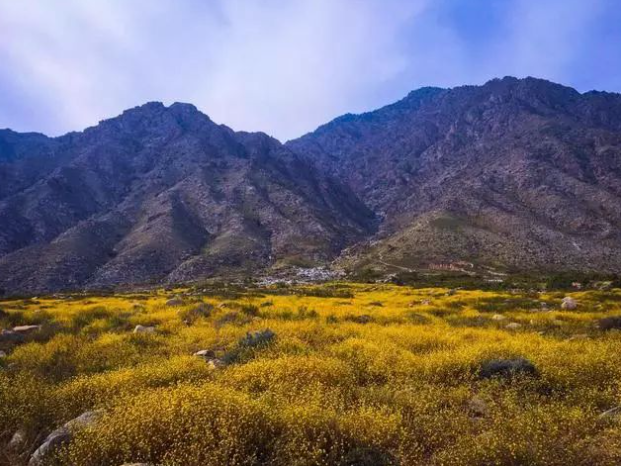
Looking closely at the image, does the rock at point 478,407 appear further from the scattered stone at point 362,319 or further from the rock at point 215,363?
the scattered stone at point 362,319

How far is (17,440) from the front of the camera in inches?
291

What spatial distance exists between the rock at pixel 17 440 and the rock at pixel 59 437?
407 millimetres

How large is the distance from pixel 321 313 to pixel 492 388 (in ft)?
46.4

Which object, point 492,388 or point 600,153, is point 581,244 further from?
point 492,388

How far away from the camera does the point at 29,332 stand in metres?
18.5

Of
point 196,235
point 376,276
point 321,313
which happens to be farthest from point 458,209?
point 321,313

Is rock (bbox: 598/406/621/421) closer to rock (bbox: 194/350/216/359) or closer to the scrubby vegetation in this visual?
the scrubby vegetation

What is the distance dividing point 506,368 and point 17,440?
35.2 feet

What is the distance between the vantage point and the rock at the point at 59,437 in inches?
259

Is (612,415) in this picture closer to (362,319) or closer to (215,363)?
(215,363)

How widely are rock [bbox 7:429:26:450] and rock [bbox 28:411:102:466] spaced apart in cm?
41

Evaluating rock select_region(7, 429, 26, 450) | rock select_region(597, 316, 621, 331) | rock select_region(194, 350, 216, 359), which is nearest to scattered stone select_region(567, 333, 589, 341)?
rock select_region(597, 316, 621, 331)

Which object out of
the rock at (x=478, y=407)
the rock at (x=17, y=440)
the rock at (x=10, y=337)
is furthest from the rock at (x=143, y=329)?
the rock at (x=478, y=407)

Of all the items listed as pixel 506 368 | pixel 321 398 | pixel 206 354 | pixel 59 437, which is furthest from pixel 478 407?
pixel 206 354
